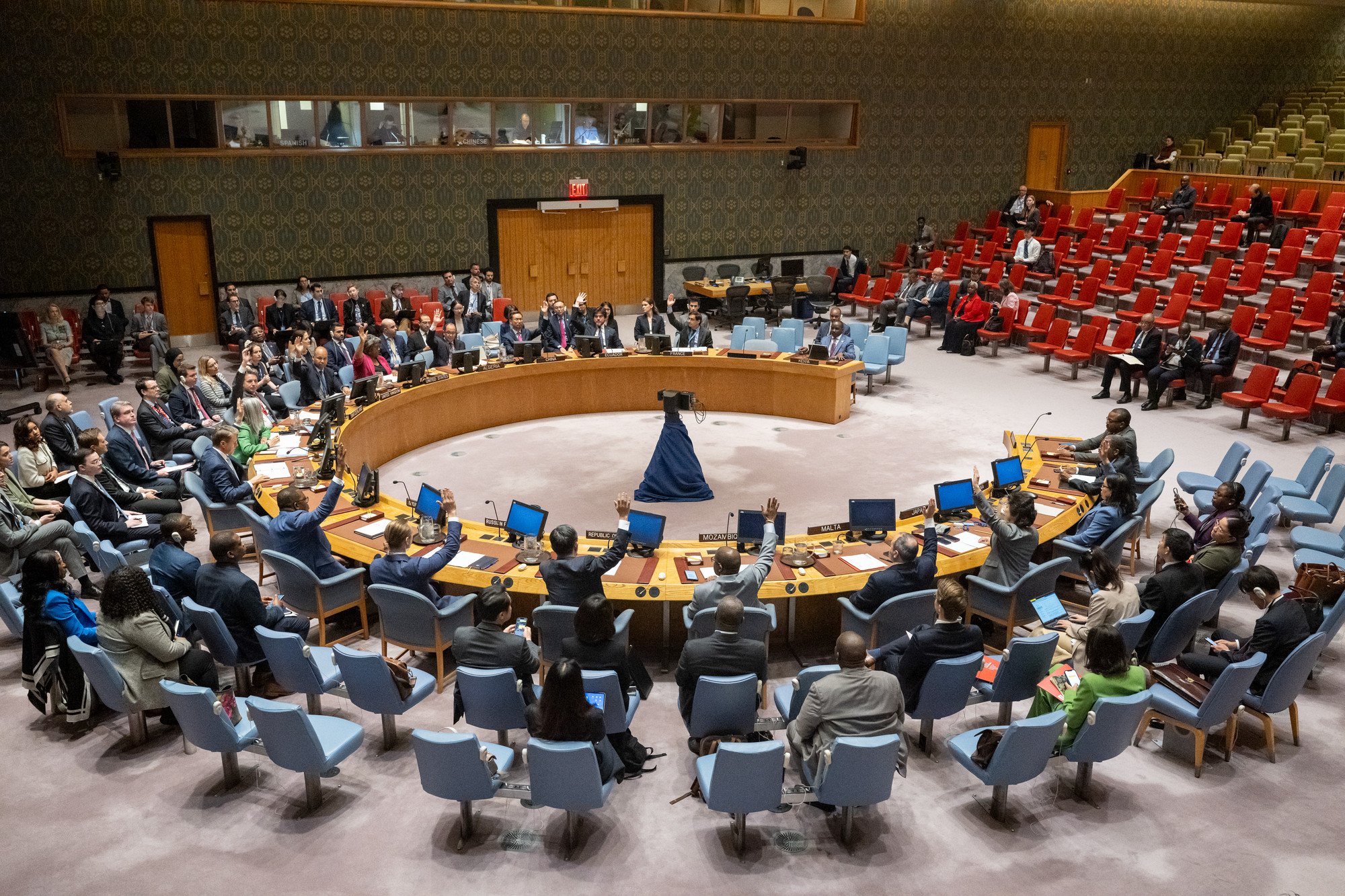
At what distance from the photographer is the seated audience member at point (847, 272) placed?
20.1m

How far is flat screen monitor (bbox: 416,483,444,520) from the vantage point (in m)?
7.86

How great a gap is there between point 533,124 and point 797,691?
14375mm

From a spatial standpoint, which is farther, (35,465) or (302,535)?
(35,465)

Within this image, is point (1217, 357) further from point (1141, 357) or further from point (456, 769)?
point (456, 769)

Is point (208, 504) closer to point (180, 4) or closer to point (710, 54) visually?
point (180, 4)

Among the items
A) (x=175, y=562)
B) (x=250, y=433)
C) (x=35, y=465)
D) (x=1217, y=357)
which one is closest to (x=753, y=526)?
(x=175, y=562)

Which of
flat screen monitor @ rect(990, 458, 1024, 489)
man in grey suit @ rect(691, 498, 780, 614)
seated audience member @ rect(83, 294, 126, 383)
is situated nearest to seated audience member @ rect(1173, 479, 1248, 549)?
flat screen monitor @ rect(990, 458, 1024, 489)

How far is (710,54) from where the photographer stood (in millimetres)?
18672

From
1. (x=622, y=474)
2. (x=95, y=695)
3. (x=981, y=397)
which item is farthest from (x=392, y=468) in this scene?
(x=981, y=397)

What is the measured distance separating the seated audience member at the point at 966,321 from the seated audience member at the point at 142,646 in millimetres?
13553

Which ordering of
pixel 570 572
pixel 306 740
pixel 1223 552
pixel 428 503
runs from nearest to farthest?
pixel 306 740, pixel 570 572, pixel 1223 552, pixel 428 503

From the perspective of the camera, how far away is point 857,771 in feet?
16.4

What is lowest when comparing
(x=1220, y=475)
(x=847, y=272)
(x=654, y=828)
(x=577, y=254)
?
(x=654, y=828)

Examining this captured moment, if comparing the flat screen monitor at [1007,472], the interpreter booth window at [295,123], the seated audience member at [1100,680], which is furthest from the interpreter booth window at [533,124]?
the seated audience member at [1100,680]
